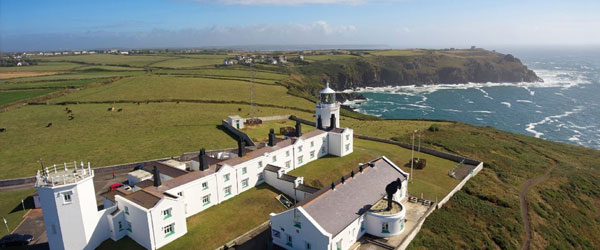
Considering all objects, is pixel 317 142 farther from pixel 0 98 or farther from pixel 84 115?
pixel 0 98

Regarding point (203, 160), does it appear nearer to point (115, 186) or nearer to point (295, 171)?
point (295, 171)

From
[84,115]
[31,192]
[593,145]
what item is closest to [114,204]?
[31,192]

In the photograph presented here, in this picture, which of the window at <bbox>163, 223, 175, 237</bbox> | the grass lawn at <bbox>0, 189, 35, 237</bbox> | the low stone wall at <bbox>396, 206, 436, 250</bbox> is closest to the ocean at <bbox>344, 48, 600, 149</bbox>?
the low stone wall at <bbox>396, 206, 436, 250</bbox>

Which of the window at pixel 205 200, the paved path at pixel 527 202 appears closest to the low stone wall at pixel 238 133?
the window at pixel 205 200

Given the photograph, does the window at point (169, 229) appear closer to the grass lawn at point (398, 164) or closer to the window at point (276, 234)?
the window at point (276, 234)

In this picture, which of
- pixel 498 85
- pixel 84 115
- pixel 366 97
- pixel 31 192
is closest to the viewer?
pixel 31 192

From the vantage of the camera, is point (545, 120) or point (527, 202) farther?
point (545, 120)

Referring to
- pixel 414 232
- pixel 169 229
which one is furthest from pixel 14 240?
pixel 414 232
